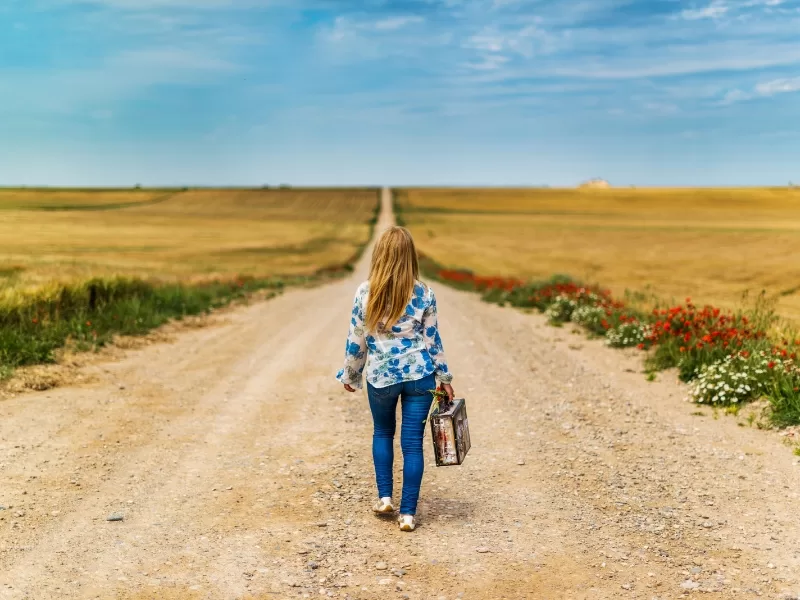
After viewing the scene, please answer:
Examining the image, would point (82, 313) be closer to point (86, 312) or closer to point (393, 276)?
point (86, 312)

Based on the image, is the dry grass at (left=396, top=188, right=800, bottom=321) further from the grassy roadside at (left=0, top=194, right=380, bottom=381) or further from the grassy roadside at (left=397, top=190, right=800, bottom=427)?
the grassy roadside at (left=0, top=194, right=380, bottom=381)

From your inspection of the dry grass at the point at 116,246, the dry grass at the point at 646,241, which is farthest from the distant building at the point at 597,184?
the dry grass at the point at 116,246

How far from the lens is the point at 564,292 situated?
19.5m

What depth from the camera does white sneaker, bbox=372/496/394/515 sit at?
595cm

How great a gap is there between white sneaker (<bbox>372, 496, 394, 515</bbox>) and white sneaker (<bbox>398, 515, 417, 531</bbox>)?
0.24 meters

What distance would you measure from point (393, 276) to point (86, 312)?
10520mm

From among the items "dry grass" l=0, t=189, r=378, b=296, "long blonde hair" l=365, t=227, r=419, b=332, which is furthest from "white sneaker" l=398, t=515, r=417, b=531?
"dry grass" l=0, t=189, r=378, b=296

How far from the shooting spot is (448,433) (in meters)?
5.73

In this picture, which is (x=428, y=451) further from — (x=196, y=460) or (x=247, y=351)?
(x=247, y=351)

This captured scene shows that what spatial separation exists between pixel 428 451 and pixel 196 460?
7.46 ft

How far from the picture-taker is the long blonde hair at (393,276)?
18.4 feet

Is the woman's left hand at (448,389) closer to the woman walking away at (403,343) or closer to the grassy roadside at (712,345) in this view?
the woman walking away at (403,343)

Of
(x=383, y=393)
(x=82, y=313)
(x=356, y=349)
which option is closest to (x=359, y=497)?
(x=383, y=393)

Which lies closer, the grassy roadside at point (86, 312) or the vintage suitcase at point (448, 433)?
the vintage suitcase at point (448, 433)
